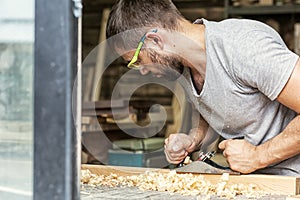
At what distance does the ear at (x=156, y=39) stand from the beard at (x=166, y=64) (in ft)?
0.10

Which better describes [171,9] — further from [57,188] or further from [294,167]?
[57,188]

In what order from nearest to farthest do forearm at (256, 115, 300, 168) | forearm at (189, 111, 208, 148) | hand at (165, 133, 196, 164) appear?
forearm at (256, 115, 300, 168), hand at (165, 133, 196, 164), forearm at (189, 111, 208, 148)

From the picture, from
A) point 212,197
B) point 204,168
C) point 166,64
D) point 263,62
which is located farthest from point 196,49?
point 212,197

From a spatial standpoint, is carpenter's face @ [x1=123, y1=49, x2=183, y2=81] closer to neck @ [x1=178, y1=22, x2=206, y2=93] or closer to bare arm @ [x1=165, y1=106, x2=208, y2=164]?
neck @ [x1=178, y1=22, x2=206, y2=93]

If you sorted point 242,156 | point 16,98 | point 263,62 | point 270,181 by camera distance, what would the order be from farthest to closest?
point 242,156 < point 270,181 < point 263,62 < point 16,98

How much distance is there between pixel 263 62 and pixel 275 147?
30 centimetres

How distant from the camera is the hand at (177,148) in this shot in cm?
217

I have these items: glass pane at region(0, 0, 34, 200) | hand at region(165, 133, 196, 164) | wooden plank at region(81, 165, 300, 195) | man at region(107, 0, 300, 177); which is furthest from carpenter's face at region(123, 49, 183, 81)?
glass pane at region(0, 0, 34, 200)

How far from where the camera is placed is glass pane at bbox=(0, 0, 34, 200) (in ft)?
3.70

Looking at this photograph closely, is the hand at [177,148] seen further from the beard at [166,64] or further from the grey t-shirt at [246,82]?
the beard at [166,64]

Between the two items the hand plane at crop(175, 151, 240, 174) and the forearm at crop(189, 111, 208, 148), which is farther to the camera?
the forearm at crop(189, 111, 208, 148)

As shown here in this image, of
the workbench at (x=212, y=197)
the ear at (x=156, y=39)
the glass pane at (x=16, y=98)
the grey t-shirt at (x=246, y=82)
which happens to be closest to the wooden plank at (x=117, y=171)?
the workbench at (x=212, y=197)

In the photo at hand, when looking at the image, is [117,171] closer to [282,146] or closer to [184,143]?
[184,143]

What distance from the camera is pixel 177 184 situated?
181 cm
